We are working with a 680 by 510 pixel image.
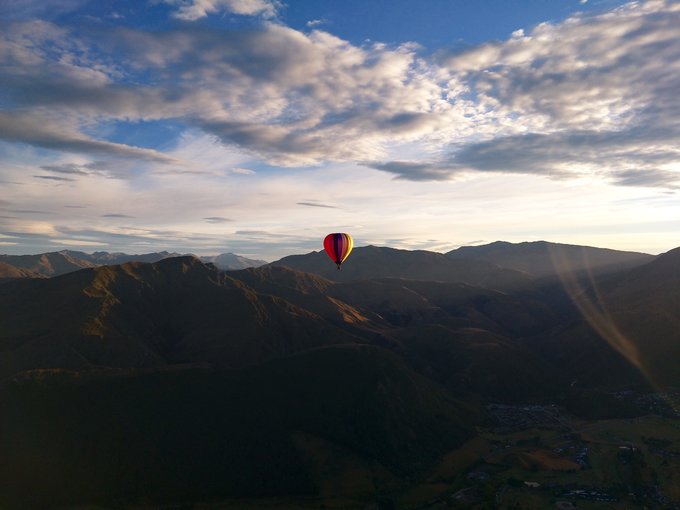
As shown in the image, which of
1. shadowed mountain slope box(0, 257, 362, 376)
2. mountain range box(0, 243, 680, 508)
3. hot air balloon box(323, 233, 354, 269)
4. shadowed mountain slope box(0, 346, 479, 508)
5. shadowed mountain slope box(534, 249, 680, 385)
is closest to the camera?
shadowed mountain slope box(0, 346, 479, 508)

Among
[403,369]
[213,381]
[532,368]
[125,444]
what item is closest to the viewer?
[125,444]

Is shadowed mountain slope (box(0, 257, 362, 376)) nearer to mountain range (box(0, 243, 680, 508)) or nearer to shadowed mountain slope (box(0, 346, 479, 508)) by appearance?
mountain range (box(0, 243, 680, 508))

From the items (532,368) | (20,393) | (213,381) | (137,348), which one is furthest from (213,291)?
(532,368)


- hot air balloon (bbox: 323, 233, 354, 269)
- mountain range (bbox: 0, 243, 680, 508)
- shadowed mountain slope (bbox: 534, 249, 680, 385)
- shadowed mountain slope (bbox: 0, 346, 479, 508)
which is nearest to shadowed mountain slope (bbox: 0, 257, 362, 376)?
mountain range (bbox: 0, 243, 680, 508)

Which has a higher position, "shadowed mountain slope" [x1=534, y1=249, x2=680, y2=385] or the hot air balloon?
the hot air balloon

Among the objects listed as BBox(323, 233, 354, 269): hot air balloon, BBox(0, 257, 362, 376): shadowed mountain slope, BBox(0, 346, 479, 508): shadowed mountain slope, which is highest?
BBox(323, 233, 354, 269): hot air balloon

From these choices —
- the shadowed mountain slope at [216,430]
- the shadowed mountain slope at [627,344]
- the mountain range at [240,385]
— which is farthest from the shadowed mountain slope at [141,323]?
the shadowed mountain slope at [627,344]

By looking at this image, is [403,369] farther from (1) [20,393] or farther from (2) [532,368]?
(1) [20,393]

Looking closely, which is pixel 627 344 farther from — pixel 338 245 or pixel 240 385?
pixel 240 385

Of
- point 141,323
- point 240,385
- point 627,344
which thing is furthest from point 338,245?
point 627,344
